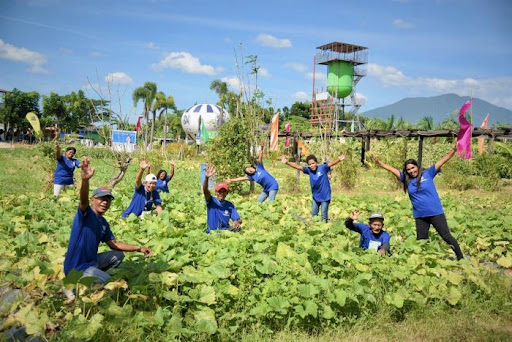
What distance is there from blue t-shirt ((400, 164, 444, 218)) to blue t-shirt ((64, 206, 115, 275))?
4.25 m

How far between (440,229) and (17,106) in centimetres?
4661

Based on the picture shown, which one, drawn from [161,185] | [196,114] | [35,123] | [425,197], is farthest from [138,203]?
[196,114]

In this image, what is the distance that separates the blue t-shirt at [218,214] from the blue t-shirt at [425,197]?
2539 mm

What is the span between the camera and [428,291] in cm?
480

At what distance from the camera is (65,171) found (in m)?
10.1

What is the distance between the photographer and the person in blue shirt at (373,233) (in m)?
5.62

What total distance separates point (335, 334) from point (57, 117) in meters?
51.3

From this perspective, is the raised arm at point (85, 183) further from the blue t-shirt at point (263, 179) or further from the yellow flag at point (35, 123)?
the blue t-shirt at point (263, 179)

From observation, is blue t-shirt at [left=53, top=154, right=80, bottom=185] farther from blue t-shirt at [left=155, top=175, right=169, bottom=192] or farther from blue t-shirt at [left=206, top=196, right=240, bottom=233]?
blue t-shirt at [left=206, top=196, right=240, bottom=233]

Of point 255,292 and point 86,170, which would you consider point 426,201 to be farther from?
point 86,170

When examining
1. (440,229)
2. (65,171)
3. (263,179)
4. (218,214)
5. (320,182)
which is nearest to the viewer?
(440,229)

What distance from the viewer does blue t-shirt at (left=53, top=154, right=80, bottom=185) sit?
9992 millimetres

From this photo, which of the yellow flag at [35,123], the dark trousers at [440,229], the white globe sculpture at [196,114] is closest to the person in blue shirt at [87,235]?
the yellow flag at [35,123]

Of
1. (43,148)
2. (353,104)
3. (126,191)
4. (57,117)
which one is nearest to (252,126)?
(126,191)
